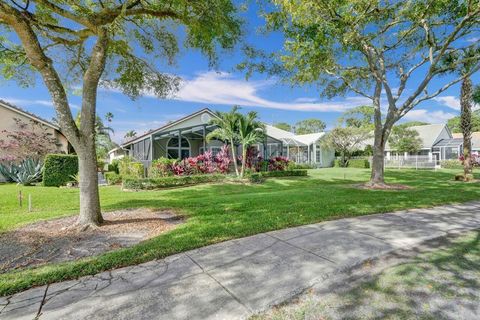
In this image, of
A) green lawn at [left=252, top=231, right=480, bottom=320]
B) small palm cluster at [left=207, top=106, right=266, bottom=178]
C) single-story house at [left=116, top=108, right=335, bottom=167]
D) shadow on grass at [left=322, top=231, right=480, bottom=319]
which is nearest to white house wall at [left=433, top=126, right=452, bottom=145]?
single-story house at [left=116, top=108, right=335, bottom=167]

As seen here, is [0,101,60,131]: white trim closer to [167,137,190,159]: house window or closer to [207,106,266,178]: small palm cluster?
[167,137,190,159]: house window

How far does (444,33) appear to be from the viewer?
10531 millimetres

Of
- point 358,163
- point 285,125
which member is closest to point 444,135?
point 358,163

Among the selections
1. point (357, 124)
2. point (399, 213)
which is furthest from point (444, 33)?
point (357, 124)

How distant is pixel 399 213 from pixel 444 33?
29.4 feet

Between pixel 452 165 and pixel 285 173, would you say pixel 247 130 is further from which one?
pixel 452 165

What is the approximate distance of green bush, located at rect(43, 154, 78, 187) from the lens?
13.6 metres

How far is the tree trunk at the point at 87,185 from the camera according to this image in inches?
211

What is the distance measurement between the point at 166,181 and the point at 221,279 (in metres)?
11.0

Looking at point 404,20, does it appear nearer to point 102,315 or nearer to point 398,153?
point 102,315

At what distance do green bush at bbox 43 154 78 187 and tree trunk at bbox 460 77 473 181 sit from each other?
22321mm

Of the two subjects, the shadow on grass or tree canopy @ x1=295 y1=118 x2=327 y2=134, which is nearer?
the shadow on grass

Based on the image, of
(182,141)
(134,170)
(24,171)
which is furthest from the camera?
(182,141)

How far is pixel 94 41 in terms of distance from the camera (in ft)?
21.6
